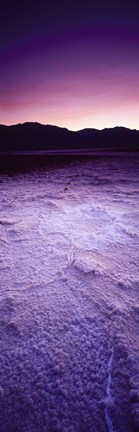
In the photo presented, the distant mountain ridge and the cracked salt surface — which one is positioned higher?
the distant mountain ridge

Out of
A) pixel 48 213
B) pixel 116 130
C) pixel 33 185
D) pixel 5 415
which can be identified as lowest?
pixel 5 415

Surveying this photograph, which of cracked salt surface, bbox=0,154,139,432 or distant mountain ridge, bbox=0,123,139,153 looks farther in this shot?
distant mountain ridge, bbox=0,123,139,153

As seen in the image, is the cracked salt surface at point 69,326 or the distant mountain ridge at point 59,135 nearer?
the cracked salt surface at point 69,326

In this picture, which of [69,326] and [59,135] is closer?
[69,326]

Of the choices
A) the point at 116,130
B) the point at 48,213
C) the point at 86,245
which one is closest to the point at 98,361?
the point at 86,245

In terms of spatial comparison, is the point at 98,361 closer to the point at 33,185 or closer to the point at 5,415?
the point at 5,415

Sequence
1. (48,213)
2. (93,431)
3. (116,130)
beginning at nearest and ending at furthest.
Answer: (93,431) < (48,213) < (116,130)

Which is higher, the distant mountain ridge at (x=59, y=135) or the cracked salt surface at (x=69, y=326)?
the distant mountain ridge at (x=59, y=135)

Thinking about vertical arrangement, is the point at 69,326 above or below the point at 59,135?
below
